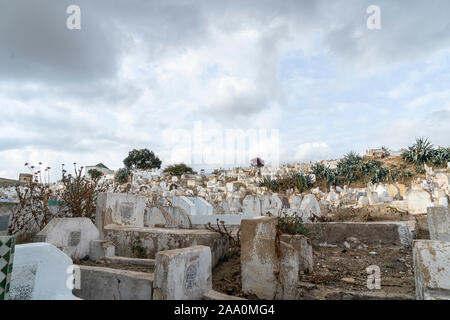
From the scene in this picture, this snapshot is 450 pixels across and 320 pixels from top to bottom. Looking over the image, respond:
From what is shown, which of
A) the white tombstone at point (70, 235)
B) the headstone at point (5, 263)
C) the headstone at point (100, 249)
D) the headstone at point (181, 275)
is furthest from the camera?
the headstone at point (100, 249)

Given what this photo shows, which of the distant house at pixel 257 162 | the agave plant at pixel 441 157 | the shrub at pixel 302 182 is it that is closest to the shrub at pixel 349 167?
the shrub at pixel 302 182

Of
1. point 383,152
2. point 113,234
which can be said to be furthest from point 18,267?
point 383,152

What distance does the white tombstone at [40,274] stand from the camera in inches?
91.0

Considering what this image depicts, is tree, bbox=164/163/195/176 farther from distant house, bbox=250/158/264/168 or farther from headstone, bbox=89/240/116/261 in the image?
headstone, bbox=89/240/116/261

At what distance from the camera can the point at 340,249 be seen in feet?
17.4

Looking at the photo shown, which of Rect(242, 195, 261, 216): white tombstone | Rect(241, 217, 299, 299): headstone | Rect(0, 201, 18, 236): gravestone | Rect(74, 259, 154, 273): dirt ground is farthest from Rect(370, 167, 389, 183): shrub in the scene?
Rect(0, 201, 18, 236): gravestone

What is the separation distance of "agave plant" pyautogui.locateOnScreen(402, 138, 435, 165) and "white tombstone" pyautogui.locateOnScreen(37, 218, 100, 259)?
39.8 meters

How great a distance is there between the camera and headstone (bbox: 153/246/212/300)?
2832 mm

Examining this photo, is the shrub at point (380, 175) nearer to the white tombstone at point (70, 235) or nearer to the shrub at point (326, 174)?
the shrub at point (326, 174)

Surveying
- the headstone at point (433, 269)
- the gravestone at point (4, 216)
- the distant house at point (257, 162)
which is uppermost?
the distant house at point (257, 162)

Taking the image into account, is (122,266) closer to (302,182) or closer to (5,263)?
(5,263)

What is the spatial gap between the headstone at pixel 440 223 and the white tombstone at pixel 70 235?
593 cm
